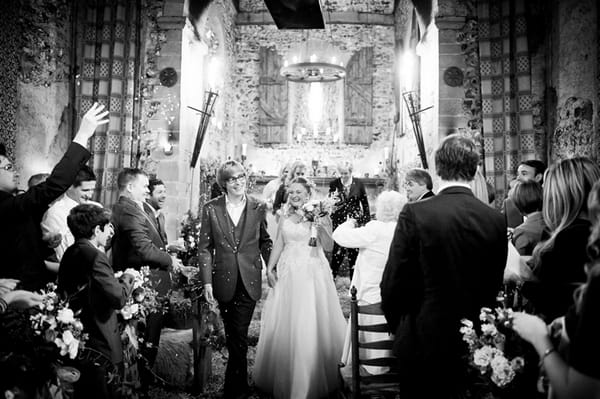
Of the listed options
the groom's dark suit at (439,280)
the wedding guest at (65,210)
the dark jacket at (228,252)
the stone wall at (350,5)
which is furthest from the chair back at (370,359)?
the stone wall at (350,5)

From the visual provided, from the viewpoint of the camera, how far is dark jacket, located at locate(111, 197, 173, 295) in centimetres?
345

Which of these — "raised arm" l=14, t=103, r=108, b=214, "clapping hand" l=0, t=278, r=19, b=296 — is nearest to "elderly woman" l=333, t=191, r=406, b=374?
"raised arm" l=14, t=103, r=108, b=214

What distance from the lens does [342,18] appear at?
1155 cm

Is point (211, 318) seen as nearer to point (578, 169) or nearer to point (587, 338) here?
point (578, 169)

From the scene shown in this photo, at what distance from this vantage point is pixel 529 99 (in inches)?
257

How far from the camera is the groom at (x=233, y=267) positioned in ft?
11.4

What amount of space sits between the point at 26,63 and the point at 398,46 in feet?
24.9

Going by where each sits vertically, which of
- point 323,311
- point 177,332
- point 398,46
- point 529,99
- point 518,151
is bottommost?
point 177,332

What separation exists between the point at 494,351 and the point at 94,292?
1.88m

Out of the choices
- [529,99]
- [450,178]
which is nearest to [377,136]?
[529,99]

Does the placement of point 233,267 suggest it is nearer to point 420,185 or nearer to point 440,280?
point 420,185

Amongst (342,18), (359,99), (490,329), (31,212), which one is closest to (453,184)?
(490,329)

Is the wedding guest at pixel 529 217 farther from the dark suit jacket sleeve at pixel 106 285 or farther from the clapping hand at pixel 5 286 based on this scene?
the clapping hand at pixel 5 286

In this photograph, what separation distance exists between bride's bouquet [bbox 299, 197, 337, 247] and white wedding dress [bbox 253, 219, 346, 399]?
0.20 feet
